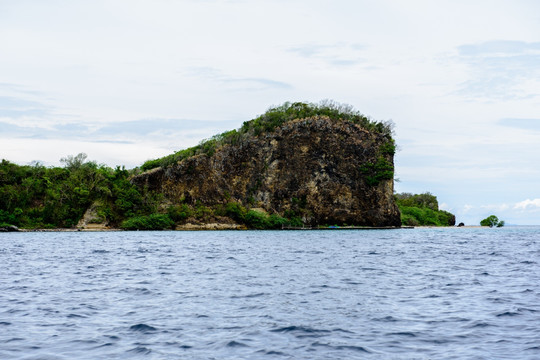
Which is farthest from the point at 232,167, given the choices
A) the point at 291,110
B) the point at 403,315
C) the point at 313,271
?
the point at 403,315

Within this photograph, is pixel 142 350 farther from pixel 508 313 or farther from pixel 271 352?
pixel 508 313

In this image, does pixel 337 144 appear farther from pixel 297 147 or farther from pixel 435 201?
pixel 435 201

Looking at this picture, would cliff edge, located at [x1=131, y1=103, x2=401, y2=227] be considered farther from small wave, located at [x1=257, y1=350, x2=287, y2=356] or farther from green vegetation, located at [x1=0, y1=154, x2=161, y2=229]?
small wave, located at [x1=257, y1=350, x2=287, y2=356]

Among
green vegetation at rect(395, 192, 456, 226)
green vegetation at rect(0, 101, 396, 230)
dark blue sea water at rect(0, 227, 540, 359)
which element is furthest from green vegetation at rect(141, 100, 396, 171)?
dark blue sea water at rect(0, 227, 540, 359)

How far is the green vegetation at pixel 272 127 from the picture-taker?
134 metres

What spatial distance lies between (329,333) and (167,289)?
33.0 feet

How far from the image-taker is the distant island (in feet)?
405

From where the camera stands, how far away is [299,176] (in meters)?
131

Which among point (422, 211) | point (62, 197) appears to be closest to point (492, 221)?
point (422, 211)

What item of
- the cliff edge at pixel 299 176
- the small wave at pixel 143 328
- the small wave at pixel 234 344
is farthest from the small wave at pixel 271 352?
the cliff edge at pixel 299 176

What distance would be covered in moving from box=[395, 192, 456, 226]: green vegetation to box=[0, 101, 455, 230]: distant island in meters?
27.3

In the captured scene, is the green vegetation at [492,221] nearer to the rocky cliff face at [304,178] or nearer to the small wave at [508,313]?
the rocky cliff face at [304,178]

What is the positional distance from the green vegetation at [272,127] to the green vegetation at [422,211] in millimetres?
29881

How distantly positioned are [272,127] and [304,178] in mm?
16172
